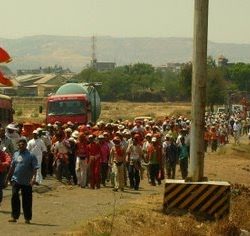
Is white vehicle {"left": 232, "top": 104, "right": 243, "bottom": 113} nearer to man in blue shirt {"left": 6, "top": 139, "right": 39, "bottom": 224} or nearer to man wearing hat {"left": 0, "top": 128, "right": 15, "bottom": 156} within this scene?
man wearing hat {"left": 0, "top": 128, "right": 15, "bottom": 156}

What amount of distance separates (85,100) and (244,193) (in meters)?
19.9

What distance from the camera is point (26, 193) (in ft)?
51.2

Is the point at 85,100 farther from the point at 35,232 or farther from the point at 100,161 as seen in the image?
the point at 35,232

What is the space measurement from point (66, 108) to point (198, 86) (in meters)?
23.3

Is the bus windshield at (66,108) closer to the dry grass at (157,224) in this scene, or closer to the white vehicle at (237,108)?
the dry grass at (157,224)

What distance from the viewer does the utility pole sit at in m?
16.7

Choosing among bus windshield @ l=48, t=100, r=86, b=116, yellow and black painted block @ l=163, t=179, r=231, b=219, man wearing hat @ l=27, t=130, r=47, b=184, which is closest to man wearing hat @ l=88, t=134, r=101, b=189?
man wearing hat @ l=27, t=130, r=47, b=184

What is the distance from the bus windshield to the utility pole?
23.0m

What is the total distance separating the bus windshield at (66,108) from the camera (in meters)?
39.9

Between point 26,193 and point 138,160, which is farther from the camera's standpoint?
point 138,160

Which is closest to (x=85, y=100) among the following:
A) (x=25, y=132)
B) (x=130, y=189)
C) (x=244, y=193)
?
(x=25, y=132)

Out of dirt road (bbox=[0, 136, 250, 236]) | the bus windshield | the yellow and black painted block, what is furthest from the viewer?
the bus windshield

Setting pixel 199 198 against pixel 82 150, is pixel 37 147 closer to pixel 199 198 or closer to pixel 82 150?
pixel 82 150

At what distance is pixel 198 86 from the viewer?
17.1m
